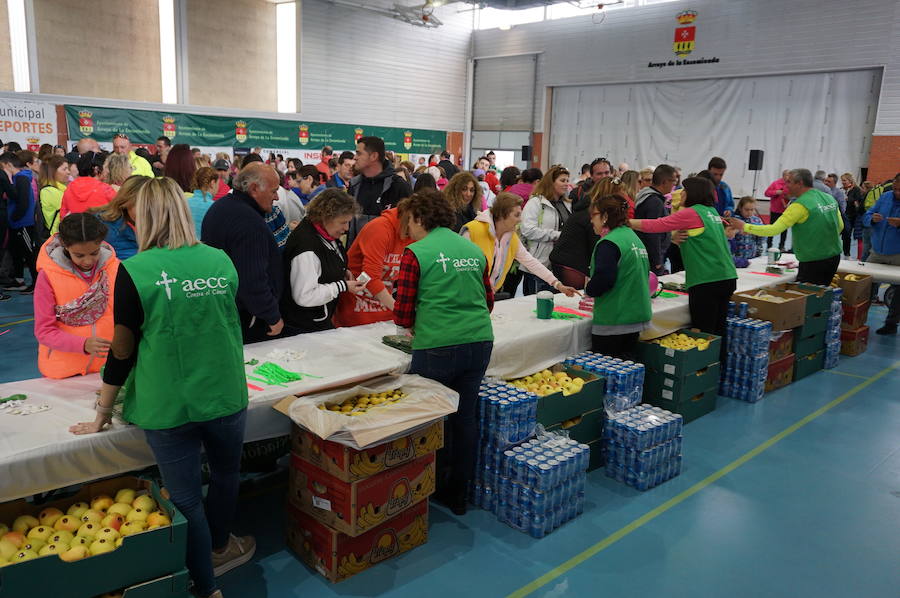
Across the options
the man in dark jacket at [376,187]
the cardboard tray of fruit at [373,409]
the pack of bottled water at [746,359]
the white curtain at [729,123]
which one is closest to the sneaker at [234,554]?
the cardboard tray of fruit at [373,409]

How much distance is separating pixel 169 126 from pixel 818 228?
1349 centimetres

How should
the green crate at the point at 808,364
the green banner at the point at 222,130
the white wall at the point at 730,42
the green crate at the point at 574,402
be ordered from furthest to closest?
1. the white wall at the point at 730,42
2. the green banner at the point at 222,130
3. the green crate at the point at 808,364
4. the green crate at the point at 574,402

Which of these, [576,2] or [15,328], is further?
[576,2]

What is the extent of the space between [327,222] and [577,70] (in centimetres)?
1744

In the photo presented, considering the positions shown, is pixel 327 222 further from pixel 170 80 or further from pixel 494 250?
pixel 170 80

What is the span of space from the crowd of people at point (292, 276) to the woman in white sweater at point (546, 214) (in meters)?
0.01

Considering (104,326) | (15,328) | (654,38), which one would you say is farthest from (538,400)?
(654,38)

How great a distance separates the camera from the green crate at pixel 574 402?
3604 mm

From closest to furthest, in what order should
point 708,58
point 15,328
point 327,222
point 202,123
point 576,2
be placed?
1. point 327,222
2. point 15,328
3. point 202,123
4. point 708,58
5. point 576,2

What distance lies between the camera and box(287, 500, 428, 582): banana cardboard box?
9.12 feet

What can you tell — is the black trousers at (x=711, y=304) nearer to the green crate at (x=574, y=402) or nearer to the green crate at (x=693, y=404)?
the green crate at (x=693, y=404)

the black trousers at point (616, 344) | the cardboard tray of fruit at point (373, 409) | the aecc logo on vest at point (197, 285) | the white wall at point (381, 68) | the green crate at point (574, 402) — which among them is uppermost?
the white wall at point (381, 68)

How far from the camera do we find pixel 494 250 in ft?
15.7

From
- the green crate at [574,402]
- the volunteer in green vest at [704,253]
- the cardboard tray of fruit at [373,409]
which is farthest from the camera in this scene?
the volunteer in green vest at [704,253]
